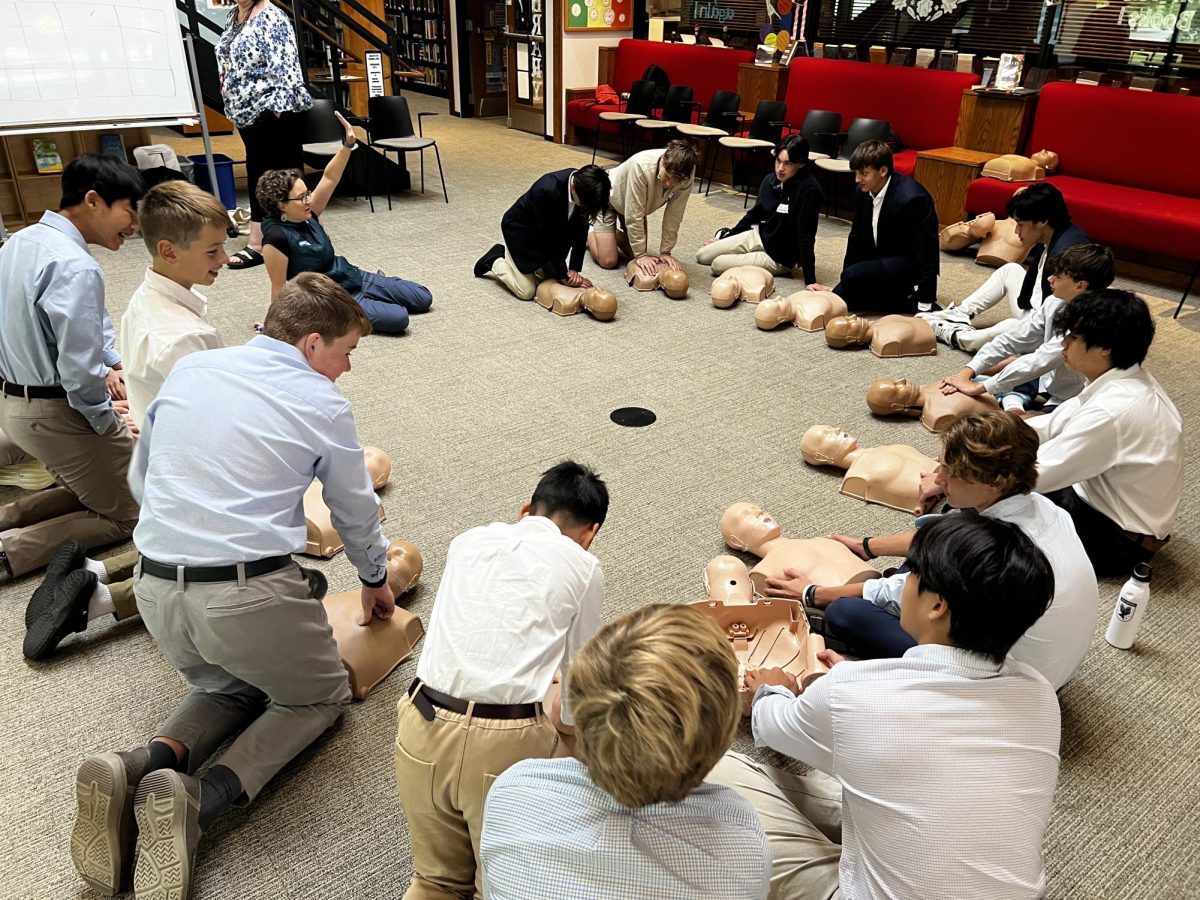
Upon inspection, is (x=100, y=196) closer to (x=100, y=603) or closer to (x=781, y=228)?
(x=100, y=603)

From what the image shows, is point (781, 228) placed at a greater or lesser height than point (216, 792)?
greater

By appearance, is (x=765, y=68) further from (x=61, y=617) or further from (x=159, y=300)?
(x=61, y=617)

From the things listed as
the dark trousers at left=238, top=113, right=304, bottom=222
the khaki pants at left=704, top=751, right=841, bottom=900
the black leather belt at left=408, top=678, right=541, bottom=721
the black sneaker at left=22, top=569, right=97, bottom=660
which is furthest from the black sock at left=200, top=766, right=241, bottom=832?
the dark trousers at left=238, top=113, right=304, bottom=222

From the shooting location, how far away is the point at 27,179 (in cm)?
551

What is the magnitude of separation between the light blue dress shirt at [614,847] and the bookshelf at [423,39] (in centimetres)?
1241

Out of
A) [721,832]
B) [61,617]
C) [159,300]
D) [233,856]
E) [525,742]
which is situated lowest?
[233,856]

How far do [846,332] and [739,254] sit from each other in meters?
1.31

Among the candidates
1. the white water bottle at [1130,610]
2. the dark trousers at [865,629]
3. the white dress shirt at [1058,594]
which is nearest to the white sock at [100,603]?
the dark trousers at [865,629]

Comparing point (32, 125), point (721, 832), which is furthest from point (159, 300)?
point (32, 125)

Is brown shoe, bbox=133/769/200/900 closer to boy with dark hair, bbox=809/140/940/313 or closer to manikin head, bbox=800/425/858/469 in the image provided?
manikin head, bbox=800/425/858/469

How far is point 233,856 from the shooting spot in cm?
172

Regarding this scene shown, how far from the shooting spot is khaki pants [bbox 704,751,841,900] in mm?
1446

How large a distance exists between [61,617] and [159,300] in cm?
88

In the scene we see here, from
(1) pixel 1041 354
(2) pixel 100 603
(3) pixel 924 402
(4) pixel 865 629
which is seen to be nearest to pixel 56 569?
(2) pixel 100 603
